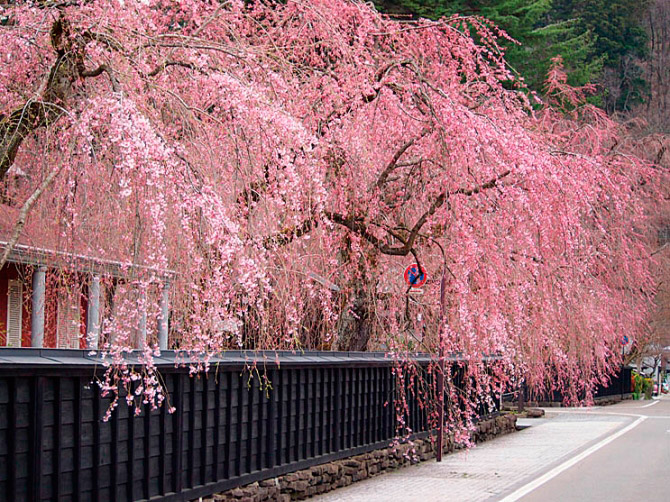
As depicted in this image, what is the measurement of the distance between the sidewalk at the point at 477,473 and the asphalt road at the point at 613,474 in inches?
13.0

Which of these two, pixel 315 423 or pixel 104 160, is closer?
pixel 104 160

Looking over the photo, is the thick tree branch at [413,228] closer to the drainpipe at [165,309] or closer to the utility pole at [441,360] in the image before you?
the utility pole at [441,360]

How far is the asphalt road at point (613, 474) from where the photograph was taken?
475 inches

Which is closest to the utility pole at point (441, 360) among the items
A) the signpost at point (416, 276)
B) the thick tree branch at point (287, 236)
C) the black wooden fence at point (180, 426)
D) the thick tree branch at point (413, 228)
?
the signpost at point (416, 276)

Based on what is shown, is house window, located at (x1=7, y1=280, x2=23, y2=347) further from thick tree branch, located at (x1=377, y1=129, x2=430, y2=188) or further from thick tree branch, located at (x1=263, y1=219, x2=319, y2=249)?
thick tree branch, located at (x1=263, y1=219, x2=319, y2=249)

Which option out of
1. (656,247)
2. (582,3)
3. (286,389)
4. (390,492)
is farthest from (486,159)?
(582,3)

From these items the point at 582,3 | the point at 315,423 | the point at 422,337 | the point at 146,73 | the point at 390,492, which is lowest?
the point at 390,492

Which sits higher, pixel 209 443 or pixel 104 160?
pixel 104 160

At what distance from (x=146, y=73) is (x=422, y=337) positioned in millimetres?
8997

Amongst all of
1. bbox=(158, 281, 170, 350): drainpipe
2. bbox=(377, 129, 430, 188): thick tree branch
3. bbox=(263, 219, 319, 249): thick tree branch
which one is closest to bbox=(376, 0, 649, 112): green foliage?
bbox=(377, 129, 430, 188): thick tree branch

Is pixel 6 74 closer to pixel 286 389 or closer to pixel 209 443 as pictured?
pixel 209 443

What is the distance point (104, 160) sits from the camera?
24.7 ft

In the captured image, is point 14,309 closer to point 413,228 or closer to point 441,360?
point 441,360

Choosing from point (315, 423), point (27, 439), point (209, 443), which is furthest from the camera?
point (315, 423)
